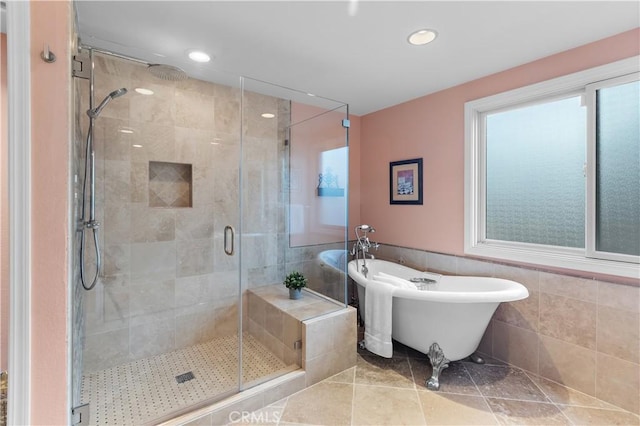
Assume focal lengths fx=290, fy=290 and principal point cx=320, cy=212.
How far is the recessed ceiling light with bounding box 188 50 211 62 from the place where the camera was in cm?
215

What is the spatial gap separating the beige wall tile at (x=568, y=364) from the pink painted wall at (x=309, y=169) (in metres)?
1.90

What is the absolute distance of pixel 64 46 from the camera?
1.11m

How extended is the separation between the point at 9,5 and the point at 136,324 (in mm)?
2173

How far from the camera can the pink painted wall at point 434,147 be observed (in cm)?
212

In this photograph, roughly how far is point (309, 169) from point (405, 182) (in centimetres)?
106

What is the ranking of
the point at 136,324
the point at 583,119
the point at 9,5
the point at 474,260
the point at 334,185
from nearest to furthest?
the point at 9,5
the point at 583,119
the point at 136,324
the point at 474,260
the point at 334,185

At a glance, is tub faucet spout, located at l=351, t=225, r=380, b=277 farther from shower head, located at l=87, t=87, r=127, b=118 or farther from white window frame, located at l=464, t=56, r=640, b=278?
shower head, located at l=87, t=87, r=127, b=118

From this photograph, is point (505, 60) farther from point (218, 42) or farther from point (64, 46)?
point (64, 46)

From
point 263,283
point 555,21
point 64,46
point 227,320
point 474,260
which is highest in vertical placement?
point 555,21

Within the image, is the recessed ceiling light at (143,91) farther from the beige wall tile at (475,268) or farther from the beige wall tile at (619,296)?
the beige wall tile at (619,296)

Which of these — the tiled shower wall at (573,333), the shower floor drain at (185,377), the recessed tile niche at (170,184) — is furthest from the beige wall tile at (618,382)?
the recessed tile niche at (170,184)

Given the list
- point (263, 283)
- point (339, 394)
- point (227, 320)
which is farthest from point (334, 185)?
point (339, 394)

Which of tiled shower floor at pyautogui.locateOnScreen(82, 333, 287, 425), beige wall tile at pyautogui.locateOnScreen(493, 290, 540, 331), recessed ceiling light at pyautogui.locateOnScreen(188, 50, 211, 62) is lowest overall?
→ tiled shower floor at pyautogui.locateOnScreen(82, 333, 287, 425)

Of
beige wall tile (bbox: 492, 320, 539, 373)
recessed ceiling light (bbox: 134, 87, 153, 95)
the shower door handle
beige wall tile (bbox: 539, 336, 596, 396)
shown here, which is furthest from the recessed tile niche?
beige wall tile (bbox: 539, 336, 596, 396)
